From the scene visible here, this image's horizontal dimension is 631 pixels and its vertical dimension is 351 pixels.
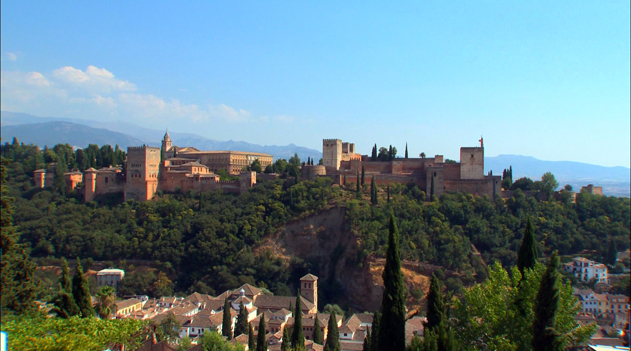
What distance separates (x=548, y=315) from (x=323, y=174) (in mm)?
40170

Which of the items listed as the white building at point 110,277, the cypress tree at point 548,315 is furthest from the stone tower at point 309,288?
the cypress tree at point 548,315

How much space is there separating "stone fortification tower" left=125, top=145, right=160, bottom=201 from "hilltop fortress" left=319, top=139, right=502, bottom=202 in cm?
1637

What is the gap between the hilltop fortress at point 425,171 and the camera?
160ft

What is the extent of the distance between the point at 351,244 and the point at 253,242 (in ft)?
26.7

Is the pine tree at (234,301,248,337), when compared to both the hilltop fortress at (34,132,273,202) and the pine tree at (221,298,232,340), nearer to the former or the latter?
the pine tree at (221,298,232,340)

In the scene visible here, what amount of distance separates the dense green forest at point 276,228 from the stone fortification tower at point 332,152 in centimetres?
Result: 391

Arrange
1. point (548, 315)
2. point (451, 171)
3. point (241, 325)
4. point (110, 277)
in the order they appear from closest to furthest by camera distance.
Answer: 1. point (548, 315)
2. point (241, 325)
3. point (110, 277)
4. point (451, 171)

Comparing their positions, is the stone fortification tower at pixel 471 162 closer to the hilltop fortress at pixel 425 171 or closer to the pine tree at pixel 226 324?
the hilltop fortress at pixel 425 171

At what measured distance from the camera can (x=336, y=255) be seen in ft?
150

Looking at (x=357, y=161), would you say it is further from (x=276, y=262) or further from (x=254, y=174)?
(x=276, y=262)

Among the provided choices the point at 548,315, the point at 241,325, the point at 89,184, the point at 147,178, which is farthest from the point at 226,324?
the point at 89,184

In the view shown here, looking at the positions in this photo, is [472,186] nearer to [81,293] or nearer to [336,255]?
[336,255]

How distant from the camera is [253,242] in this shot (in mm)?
46344

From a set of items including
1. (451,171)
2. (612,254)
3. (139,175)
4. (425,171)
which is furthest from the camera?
(139,175)
